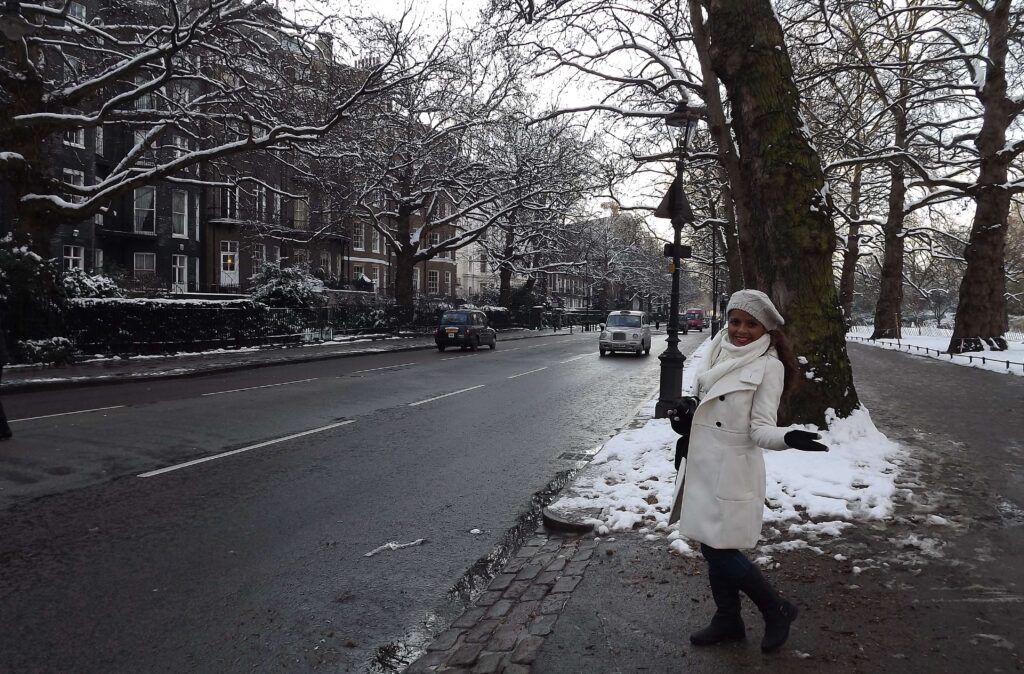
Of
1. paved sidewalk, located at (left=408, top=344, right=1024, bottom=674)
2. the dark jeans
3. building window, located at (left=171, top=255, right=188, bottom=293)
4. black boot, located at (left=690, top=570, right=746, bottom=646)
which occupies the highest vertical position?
building window, located at (left=171, top=255, right=188, bottom=293)

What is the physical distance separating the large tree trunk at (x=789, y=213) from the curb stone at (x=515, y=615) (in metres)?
4.04

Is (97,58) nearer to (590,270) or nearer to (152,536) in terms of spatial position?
(152,536)

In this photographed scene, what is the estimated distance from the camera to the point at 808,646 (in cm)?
337

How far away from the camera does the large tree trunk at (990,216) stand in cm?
2289

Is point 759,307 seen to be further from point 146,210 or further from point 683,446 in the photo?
point 146,210

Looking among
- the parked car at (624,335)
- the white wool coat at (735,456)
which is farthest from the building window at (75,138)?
the white wool coat at (735,456)

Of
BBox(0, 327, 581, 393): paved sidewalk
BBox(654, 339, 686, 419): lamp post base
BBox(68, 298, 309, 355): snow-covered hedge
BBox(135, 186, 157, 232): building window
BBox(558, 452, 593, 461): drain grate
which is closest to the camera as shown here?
BBox(558, 452, 593, 461): drain grate

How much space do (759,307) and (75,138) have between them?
35692 millimetres

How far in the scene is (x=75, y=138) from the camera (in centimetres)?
3100

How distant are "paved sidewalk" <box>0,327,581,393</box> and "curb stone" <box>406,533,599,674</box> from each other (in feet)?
43.7

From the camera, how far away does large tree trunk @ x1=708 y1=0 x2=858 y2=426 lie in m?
7.59

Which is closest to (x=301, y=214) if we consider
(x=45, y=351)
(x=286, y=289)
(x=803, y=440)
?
(x=286, y=289)

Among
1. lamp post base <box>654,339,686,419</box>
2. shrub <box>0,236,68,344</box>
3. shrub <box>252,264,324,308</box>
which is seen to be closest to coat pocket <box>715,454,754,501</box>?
lamp post base <box>654,339,686,419</box>

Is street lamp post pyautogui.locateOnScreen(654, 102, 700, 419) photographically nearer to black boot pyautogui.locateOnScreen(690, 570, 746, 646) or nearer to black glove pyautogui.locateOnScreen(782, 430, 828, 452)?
black boot pyautogui.locateOnScreen(690, 570, 746, 646)
